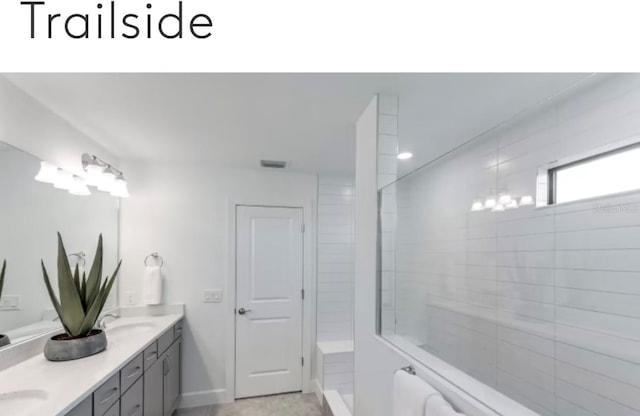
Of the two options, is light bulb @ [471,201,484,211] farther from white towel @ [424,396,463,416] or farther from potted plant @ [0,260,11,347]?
potted plant @ [0,260,11,347]

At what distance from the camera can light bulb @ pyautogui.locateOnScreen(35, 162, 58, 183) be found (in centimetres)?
198

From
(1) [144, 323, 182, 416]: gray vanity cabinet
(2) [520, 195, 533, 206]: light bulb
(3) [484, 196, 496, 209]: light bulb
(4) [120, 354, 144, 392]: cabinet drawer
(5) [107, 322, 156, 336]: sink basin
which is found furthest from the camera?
(5) [107, 322, 156, 336]: sink basin

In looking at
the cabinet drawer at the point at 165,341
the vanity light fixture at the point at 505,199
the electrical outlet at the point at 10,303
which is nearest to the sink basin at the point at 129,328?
the cabinet drawer at the point at 165,341

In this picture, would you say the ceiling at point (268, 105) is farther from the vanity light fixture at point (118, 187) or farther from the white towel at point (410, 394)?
the white towel at point (410, 394)

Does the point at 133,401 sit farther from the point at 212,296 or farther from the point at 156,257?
the point at 156,257

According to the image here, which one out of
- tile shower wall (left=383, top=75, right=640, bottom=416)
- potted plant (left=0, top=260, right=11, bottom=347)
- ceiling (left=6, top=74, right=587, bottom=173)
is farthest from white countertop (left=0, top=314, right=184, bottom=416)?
tile shower wall (left=383, top=75, right=640, bottom=416)

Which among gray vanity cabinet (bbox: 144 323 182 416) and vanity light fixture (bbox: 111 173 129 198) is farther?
vanity light fixture (bbox: 111 173 129 198)

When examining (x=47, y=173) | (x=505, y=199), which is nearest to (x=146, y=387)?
(x=47, y=173)

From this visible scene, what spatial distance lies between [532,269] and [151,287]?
9.72 feet

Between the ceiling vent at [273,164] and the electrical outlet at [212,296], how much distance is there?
1327 millimetres

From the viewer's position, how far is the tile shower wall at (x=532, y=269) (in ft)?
4.02

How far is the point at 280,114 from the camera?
2.07 metres

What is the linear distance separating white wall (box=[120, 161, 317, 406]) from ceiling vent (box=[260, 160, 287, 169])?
0.37 metres
